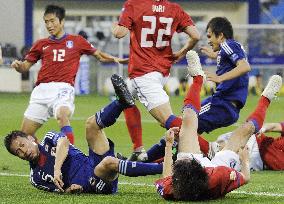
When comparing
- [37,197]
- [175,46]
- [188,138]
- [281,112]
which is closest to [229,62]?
[188,138]

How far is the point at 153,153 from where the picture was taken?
39.7ft

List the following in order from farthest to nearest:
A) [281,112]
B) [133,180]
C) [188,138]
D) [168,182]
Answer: [281,112]
[133,180]
[188,138]
[168,182]

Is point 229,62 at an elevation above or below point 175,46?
above

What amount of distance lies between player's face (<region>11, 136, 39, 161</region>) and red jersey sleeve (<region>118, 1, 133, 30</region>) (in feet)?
9.96

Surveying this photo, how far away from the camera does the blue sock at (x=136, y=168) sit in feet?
31.0

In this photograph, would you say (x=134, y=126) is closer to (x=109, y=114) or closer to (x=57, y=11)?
(x=57, y=11)

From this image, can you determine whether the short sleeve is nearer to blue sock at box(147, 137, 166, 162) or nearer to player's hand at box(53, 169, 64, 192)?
blue sock at box(147, 137, 166, 162)

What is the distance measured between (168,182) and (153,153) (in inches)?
118

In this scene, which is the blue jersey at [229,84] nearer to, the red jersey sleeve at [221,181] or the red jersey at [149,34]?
the red jersey at [149,34]

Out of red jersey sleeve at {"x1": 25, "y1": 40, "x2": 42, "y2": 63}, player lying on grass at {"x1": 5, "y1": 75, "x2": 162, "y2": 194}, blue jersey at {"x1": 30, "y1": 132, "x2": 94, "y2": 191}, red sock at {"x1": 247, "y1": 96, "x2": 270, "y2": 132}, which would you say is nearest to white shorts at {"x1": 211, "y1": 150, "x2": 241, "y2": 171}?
red sock at {"x1": 247, "y1": 96, "x2": 270, "y2": 132}

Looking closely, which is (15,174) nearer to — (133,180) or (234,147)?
(133,180)

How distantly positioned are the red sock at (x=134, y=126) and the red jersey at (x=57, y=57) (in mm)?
950

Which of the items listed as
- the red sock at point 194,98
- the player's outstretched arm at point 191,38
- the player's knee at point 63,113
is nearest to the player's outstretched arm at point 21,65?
the player's knee at point 63,113

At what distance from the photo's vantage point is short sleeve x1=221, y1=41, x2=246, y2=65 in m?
11.7
